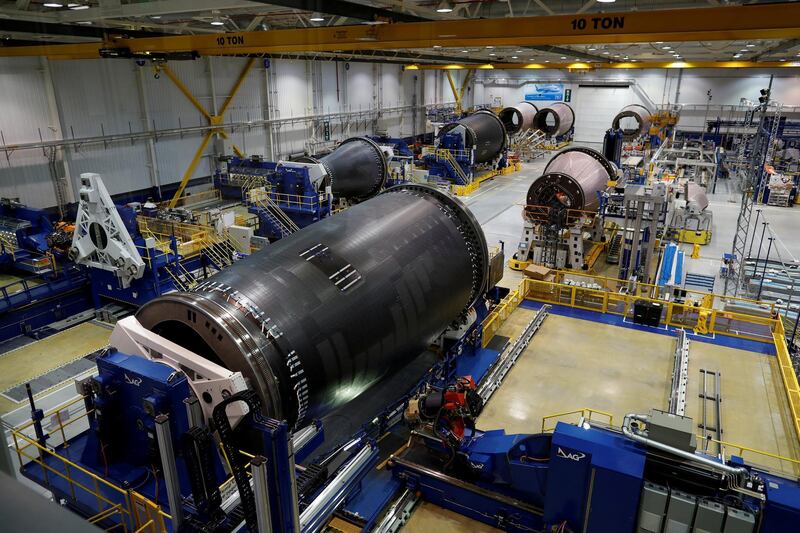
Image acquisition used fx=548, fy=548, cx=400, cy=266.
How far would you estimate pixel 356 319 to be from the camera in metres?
8.74

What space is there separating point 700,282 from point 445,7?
13.1 m

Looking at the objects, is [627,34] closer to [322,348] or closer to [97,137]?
[322,348]

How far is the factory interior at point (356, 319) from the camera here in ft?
22.5

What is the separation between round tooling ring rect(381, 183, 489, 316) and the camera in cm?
1201

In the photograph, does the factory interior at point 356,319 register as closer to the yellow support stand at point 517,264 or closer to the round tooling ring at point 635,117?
the yellow support stand at point 517,264

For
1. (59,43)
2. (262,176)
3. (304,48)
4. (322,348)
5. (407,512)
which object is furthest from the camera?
(262,176)

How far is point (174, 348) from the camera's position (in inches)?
280

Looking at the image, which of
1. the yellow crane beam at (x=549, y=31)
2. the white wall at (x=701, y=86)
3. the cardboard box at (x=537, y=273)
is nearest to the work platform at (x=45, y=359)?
the yellow crane beam at (x=549, y=31)

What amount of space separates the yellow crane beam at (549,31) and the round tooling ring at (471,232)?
13.7 feet

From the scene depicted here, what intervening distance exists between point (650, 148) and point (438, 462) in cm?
3728

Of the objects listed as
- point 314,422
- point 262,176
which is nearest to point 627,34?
point 314,422

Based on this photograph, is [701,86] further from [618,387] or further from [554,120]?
[618,387]

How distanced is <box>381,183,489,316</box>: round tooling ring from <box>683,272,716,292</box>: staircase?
10.7m

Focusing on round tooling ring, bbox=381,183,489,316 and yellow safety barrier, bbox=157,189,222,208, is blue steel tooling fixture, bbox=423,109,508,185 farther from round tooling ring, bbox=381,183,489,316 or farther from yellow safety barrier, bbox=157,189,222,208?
round tooling ring, bbox=381,183,489,316
